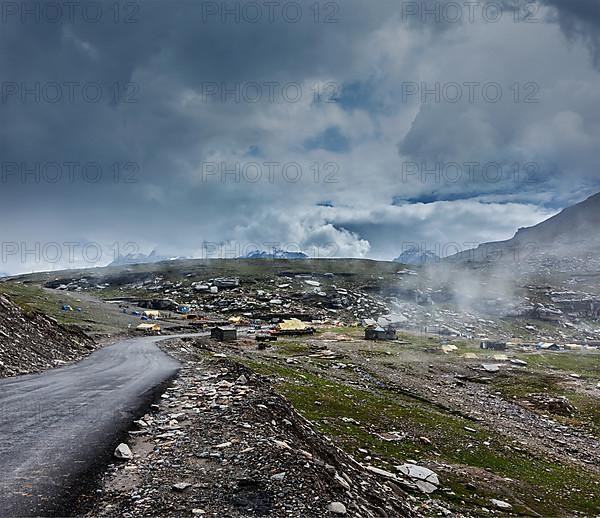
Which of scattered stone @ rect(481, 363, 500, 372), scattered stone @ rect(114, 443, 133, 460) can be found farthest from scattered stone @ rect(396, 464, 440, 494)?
scattered stone @ rect(481, 363, 500, 372)

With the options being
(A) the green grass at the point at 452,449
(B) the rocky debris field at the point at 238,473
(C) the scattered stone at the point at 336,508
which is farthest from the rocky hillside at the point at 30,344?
(C) the scattered stone at the point at 336,508

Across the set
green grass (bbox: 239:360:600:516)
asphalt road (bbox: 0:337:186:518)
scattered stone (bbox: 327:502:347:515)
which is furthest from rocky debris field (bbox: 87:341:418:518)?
green grass (bbox: 239:360:600:516)

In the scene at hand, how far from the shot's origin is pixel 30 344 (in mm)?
31703

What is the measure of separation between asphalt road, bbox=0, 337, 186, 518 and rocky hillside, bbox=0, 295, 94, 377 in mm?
4398

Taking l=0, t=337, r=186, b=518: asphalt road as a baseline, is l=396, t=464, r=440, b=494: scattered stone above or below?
below

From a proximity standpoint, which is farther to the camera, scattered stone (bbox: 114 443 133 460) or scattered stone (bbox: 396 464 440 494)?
scattered stone (bbox: 396 464 440 494)

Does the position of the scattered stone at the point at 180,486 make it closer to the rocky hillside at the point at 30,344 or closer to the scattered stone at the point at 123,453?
the scattered stone at the point at 123,453

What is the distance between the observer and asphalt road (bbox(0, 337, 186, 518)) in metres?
7.82

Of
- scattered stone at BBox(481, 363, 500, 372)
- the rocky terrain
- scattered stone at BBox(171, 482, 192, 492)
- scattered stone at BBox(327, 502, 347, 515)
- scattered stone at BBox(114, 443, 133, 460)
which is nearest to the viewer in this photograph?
scattered stone at BBox(327, 502, 347, 515)

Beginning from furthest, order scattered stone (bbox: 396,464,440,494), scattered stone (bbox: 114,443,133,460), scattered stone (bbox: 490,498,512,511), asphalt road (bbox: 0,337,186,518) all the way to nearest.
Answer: scattered stone (bbox: 396,464,440,494) < scattered stone (bbox: 490,498,512,511) < scattered stone (bbox: 114,443,133,460) < asphalt road (bbox: 0,337,186,518)

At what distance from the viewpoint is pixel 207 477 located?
8.83m

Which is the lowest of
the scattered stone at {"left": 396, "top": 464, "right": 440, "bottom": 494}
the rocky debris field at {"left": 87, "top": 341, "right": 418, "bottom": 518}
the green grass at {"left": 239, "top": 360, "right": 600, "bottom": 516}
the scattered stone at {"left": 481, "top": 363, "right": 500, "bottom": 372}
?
the scattered stone at {"left": 481, "top": 363, "right": 500, "bottom": 372}

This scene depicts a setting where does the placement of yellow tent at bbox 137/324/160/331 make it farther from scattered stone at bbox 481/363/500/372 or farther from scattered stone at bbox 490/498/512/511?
scattered stone at bbox 490/498/512/511

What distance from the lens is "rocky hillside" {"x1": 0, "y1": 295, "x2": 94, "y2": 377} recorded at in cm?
2694
